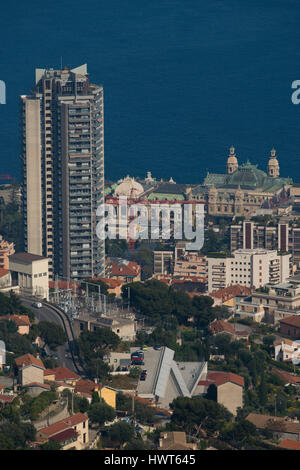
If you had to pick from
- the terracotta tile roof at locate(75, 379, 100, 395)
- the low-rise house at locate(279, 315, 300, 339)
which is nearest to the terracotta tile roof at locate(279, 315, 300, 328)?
the low-rise house at locate(279, 315, 300, 339)

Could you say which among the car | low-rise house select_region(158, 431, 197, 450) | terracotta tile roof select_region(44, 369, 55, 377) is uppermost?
the car

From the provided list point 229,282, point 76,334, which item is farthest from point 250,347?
point 229,282

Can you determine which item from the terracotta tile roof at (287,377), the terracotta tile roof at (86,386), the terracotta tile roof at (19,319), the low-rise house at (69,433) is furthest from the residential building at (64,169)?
the low-rise house at (69,433)

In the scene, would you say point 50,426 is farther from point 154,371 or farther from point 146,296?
point 146,296

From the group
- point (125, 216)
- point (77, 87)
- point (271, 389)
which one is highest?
point (77, 87)

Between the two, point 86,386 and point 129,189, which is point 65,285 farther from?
point 129,189

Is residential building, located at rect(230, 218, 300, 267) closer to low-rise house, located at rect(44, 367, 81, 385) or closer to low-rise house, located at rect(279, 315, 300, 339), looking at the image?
low-rise house, located at rect(279, 315, 300, 339)

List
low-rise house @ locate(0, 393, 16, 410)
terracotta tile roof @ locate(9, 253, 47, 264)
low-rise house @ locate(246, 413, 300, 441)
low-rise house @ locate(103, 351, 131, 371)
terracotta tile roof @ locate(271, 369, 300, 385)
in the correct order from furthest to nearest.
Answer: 1. terracotta tile roof @ locate(9, 253, 47, 264)
2. terracotta tile roof @ locate(271, 369, 300, 385)
3. low-rise house @ locate(103, 351, 131, 371)
4. low-rise house @ locate(246, 413, 300, 441)
5. low-rise house @ locate(0, 393, 16, 410)
